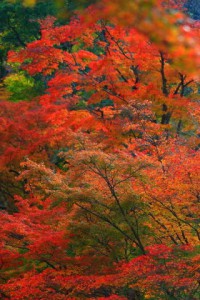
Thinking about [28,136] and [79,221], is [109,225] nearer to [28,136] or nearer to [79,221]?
[79,221]

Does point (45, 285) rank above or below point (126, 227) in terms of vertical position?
below

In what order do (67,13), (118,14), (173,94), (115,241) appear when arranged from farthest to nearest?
1. (173,94)
2. (115,241)
3. (67,13)
4. (118,14)

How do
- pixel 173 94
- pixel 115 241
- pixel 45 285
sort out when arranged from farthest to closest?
1. pixel 173 94
2. pixel 115 241
3. pixel 45 285

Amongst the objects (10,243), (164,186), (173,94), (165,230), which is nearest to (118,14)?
(164,186)

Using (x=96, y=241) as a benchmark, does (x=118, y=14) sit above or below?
above

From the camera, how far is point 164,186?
8789 mm

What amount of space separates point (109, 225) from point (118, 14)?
24.8 ft

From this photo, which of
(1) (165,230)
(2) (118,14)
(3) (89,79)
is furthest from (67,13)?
(3) (89,79)

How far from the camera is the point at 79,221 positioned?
30.2 ft

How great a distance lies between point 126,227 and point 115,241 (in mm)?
409

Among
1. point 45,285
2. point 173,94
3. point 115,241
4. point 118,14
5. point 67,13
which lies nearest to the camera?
point 118,14

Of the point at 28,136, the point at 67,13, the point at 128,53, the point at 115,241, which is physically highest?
the point at 67,13

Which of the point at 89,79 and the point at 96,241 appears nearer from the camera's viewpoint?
the point at 96,241

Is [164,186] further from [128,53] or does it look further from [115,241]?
[128,53]
